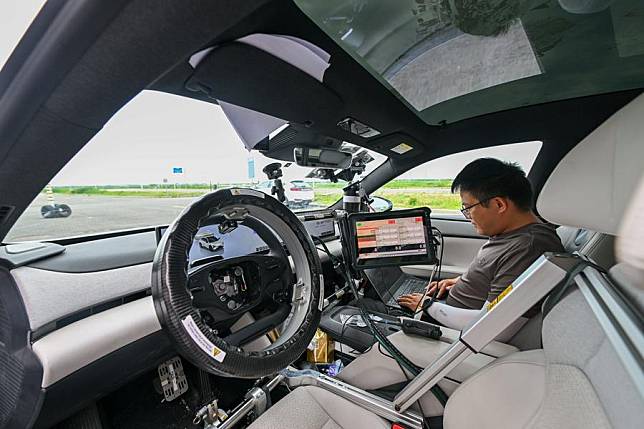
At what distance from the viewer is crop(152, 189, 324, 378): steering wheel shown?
61 cm

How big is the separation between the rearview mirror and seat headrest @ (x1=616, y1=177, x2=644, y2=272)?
4.68 ft

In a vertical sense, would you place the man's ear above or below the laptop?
above

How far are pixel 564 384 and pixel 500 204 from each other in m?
1.14

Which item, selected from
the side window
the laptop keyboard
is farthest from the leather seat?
the side window

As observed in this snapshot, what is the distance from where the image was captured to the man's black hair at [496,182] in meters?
1.48

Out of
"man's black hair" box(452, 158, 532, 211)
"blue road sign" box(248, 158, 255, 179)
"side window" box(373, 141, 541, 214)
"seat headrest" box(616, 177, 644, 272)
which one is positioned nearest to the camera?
"seat headrest" box(616, 177, 644, 272)

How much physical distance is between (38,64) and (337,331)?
138 centimetres

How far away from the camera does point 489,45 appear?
129 centimetres

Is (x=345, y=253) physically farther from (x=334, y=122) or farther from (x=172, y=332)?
(x=334, y=122)

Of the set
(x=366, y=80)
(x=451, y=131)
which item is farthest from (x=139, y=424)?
(x=451, y=131)

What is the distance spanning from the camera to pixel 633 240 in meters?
0.38

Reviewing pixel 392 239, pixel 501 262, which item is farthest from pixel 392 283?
pixel 392 239

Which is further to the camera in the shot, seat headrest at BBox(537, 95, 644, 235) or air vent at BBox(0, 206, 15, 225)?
air vent at BBox(0, 206, 15, 225)

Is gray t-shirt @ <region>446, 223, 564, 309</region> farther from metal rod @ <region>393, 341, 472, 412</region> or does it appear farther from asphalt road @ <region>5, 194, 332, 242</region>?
asphalt road @ <region>5, 194, 332, 242</region>
